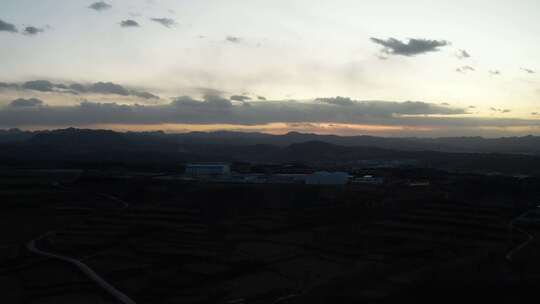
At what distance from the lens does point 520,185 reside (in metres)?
45.8

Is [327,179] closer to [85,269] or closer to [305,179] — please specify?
[305,179]

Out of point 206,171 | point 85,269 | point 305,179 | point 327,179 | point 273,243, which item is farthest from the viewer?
point 206,171

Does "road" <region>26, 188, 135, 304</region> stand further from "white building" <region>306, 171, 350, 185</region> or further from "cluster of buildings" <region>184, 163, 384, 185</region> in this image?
"white building" <region>306, 171, 350, 185</region>

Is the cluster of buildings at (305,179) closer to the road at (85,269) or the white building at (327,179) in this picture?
the white building at (327,179)

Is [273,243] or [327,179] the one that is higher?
[327,179]

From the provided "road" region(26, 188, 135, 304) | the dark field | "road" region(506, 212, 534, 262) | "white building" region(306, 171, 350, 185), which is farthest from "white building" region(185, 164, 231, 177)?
"road" region(506, 212, 534, 262)

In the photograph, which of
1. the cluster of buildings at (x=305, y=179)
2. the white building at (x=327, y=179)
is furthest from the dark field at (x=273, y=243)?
the cluster of buildings at (x=305, y=179)

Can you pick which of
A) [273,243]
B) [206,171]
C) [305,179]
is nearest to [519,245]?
[273,243]

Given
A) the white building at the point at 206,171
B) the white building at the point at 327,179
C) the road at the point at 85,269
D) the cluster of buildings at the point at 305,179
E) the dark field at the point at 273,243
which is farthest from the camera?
the white building at the point at 206,171

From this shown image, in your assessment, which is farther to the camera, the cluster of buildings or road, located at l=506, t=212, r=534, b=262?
the cluster of buildings

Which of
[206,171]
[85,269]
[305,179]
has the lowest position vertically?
[85,269]

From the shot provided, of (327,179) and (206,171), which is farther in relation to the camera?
(206,171)

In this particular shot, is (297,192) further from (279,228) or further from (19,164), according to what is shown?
(19,164)

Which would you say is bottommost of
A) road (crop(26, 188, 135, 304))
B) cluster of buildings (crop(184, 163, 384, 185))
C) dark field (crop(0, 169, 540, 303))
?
road (crop(26, 188, 135, 304))
